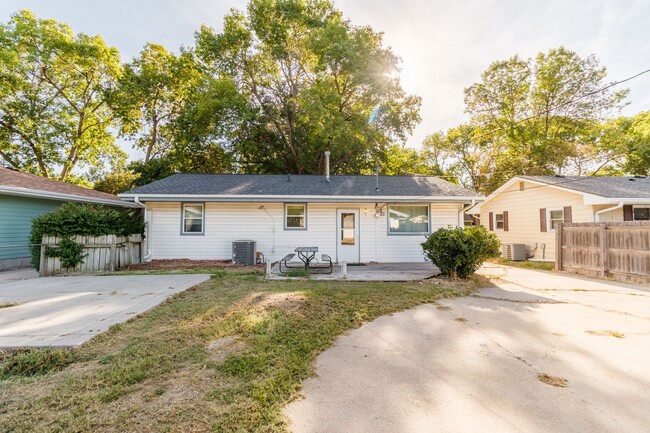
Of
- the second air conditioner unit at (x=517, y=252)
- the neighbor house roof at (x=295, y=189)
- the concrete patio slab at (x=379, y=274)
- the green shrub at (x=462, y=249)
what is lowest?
the concrete patio slab at (x=379, y=274)

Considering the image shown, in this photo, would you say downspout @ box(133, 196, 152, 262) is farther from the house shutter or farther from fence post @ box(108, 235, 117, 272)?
the house shutter

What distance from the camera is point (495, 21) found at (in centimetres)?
941

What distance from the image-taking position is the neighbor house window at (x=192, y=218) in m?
10.8

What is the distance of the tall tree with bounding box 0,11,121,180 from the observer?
1806 centimetres

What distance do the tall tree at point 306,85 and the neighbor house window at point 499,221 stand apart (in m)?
7.34

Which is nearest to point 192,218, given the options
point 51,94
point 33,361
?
point 33,361

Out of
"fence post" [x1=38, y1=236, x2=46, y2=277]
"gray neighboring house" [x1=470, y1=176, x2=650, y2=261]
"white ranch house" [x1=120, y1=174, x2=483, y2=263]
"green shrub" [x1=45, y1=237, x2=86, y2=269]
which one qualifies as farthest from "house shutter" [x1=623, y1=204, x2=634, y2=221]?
"fence post" [x1=38, y1=236, x2=46, y2=277]

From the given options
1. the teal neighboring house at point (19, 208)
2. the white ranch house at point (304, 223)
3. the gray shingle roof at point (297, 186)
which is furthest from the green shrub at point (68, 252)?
the gray shingle roof at point (297, 186)

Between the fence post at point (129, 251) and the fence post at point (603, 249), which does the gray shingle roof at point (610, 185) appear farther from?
the fence post at point (129, 251)

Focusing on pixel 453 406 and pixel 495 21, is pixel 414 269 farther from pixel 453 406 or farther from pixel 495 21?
pixel 495 21

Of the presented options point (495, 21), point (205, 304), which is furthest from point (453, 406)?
point (495, 21)

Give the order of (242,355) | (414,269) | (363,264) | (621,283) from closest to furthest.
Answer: (242,355), (621,283), (414,269), (363,264)

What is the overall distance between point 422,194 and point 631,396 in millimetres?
8769

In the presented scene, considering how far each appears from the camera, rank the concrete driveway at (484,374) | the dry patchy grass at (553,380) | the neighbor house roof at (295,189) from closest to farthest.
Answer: the concrete driveway at (484,374) < the dry patchy grass at (553,380) < the neighbor house roof at (295,189)
